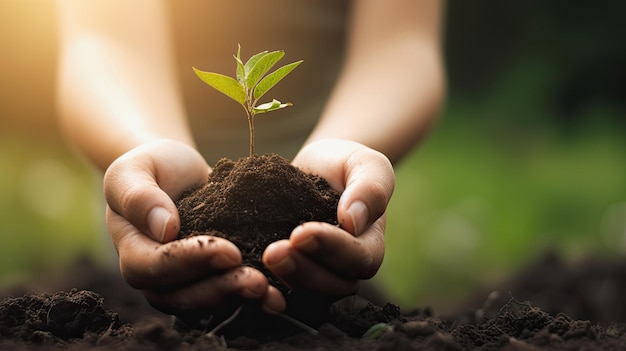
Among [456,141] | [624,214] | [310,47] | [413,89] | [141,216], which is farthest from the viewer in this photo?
[456,141]

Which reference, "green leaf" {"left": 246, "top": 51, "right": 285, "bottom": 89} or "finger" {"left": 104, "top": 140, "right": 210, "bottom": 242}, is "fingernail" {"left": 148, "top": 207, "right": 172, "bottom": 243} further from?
"green leaf" {"left": 246, "top": 51, "right": 285, "bottom": 89}

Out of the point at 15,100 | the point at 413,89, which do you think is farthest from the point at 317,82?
the point at 15,100

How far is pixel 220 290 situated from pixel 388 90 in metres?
1.33

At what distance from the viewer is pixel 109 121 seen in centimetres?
212

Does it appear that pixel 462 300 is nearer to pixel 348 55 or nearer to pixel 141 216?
pixel 348 55

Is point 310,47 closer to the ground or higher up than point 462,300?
higher up

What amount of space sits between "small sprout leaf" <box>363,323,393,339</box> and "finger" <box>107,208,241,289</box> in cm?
28

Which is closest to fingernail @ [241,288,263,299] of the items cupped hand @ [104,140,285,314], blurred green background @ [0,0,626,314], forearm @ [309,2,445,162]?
cupped hand @ [104,140,285,314]

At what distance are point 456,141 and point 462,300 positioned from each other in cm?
126

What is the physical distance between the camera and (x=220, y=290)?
3.98 feet

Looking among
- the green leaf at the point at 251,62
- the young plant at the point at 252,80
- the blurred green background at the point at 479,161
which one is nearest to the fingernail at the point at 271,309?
the young plant at the point at 252,80

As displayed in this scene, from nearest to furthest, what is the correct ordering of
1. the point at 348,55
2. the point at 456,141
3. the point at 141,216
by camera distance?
1. the point at 141,216
2. the point at 348,55
3. the point at 456,141

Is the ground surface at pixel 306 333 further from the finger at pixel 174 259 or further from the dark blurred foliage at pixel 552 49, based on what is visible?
the dark blurred foliage at pixel 552 49

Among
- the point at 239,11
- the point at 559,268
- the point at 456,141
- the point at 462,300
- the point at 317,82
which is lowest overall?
the point at 462,300
